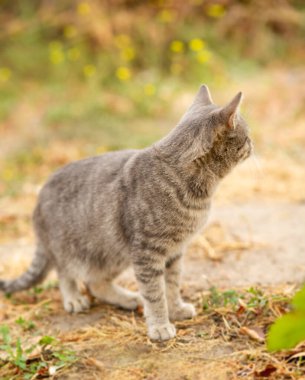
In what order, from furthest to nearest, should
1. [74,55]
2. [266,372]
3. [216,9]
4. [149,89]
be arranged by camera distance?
[216,9], [74,55], [149,89], [266,372]

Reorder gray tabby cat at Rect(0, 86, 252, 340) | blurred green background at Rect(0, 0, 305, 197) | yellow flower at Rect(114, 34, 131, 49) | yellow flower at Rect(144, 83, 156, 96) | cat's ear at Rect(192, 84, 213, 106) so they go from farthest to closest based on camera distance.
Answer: yellow flower at Rect(114, 34, 131, 49)
yellow flower at Rect(144, 83, 156, 96)
blurred green background at Rect(0, 0, 305, 197)
cat's ear at Rect(192, 84, 213, 106)
gray tabby cat at Rect(0, 86, 252, 340)

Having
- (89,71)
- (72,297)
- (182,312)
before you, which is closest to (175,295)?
(182,312)

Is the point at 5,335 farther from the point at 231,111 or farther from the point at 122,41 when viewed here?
the point at 122,41

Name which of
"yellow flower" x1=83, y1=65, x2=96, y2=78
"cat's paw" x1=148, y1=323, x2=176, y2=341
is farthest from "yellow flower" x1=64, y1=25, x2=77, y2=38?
"cat's paw" x1=148, y1=323, x2=176, y2=341

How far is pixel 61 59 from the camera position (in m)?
7.75

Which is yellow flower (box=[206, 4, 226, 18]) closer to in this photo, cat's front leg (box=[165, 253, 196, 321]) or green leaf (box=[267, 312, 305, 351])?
cat's front leg (box=[165, 253, 196, 321])

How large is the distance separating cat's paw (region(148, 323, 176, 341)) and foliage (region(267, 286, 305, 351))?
1.55 m

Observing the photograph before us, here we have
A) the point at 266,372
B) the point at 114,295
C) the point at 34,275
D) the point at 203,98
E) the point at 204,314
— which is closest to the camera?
the point at 266,372

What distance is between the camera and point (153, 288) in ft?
8.19

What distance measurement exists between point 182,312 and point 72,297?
2.28 feet

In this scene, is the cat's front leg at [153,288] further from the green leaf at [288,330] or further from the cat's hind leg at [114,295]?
the green leaf at [288,330]

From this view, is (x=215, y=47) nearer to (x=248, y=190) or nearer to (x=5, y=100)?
(x=5, y=100)

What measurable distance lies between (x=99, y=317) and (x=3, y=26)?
27.9 ft

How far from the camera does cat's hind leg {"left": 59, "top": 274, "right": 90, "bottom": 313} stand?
116 inches
